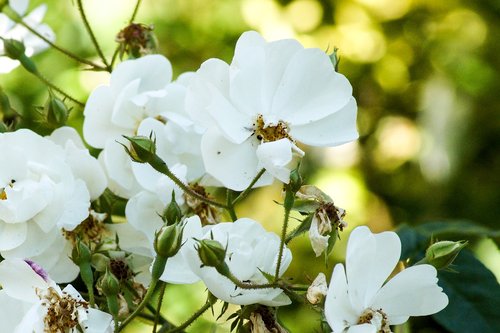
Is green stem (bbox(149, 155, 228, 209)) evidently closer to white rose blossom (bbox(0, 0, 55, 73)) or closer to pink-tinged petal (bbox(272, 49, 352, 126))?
pink-tinged petal (bbox(272, 49, 352, 126))

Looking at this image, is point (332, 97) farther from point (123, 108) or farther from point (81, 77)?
point (81, 77)

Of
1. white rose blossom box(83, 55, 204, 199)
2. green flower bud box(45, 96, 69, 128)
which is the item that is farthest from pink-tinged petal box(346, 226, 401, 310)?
green flower bud box(45, 96, 69, 128)

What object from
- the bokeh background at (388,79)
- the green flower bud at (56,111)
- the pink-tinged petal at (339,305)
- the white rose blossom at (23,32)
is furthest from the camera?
the bokeh background at (388,79)

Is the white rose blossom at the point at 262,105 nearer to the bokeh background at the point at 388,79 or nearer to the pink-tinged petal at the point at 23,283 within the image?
the pink-tinged petal at the point at 23,283

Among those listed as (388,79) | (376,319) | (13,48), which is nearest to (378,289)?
(376,319)

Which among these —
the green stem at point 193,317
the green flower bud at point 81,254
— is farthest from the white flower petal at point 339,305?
the green flower bud at point 81,254

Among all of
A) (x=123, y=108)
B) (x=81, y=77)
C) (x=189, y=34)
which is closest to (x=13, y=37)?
(x=123, y=108)

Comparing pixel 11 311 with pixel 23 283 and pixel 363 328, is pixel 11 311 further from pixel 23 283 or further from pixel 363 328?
pixel 363 328
